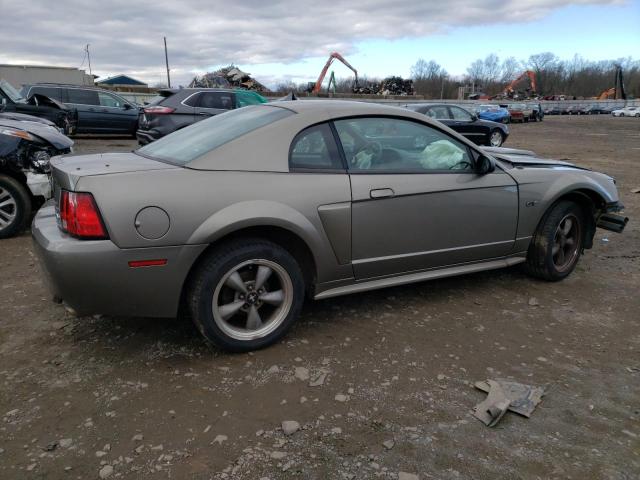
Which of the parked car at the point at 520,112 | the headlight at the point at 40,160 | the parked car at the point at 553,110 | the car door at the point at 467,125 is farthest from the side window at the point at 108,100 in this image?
the parked car at the point at 553,110

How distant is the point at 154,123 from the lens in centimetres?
1069

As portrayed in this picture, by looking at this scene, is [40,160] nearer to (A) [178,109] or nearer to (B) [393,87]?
(A) [178,109]

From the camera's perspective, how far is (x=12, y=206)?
17.8 ft

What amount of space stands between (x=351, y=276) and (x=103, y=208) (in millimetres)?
1603

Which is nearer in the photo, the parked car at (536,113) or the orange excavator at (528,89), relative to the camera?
the parked car at (536,113)

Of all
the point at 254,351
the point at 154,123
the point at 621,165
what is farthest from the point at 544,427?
the point at 621,165

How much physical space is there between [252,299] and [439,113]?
1304cm

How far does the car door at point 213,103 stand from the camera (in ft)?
36.2

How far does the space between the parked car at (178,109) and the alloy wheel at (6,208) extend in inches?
206

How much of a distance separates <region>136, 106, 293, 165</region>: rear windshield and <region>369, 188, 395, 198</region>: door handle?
0.78m

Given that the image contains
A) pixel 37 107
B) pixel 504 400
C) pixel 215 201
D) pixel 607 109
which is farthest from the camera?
pixel 607 109

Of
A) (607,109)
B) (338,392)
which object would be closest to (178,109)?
(338,392)

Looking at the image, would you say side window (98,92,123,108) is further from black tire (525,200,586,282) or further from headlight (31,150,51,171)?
black tire (525,200,586,282)

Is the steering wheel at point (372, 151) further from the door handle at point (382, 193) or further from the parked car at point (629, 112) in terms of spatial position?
the parked car at point (629, 112)
